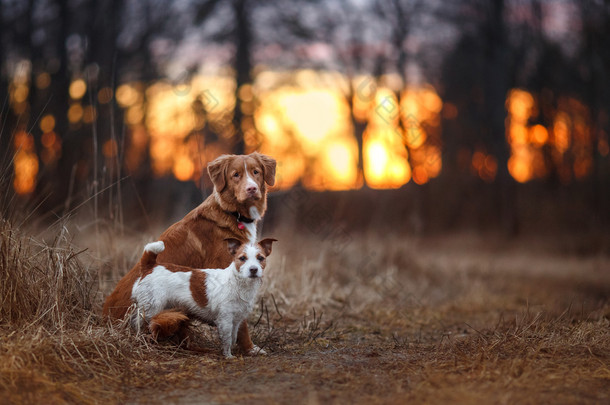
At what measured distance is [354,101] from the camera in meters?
21.9

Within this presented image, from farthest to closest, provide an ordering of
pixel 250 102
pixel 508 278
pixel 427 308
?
pixel 250 102 < pixel 508 278 < pixel 427 308

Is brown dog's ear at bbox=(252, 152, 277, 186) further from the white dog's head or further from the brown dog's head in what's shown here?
the white dog's head

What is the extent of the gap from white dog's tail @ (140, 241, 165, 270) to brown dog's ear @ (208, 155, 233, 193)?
36.1 inches

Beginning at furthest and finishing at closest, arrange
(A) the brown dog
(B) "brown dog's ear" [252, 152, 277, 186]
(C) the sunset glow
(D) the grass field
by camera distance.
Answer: (C) the sunset glow < (B) "brown dog's ear" [252, 152, 277, 186] < (A) the brown dog < (D) the grass field

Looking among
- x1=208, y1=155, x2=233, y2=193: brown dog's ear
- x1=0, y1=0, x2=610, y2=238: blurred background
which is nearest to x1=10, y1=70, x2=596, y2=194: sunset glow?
x1=0, y1=0, x2=610, y2=238: blurred background

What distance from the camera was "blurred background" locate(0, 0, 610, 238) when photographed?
16047mm

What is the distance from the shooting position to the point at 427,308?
7.92m

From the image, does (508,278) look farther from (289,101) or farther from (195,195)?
(289,101)

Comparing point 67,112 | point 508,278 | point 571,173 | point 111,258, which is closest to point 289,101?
point 67,112

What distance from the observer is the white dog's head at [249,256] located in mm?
4301

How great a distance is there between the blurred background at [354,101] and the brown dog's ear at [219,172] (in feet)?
26.2

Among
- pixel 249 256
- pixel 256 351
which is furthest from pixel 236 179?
pixel 256 351

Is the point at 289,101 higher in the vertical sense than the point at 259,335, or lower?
higher

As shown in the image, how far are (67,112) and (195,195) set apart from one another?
5.88 m
